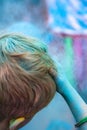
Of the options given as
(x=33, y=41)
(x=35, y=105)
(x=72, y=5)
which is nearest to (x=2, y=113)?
(x=35, y=105)

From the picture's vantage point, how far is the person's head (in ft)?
2.78

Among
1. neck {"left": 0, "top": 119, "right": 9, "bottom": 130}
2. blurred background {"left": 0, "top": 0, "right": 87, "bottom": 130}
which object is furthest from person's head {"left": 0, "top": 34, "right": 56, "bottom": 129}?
blurred background {"left": 0, "top": 0, "right": 87, "bottom": 130}

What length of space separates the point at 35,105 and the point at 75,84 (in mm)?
703

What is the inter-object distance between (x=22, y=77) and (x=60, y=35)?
2.49 feet

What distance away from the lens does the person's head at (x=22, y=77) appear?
33.4 inches

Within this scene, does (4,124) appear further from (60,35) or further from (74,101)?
(60,35)

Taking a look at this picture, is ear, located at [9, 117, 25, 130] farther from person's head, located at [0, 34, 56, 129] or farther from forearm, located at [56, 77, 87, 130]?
forearm, located at [56, 77, 87, 130]

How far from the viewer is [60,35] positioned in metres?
1.58

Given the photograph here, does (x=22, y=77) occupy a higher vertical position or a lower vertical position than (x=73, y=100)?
higher

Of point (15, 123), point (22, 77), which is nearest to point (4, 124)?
point (15, 123)

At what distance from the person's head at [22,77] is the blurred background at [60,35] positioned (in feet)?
2.25

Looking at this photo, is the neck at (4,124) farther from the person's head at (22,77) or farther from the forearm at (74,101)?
the forearm at (74,101)

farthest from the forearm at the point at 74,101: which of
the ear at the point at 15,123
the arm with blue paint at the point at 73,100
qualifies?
the ear at the point at 15,123

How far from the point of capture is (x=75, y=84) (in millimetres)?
1575
